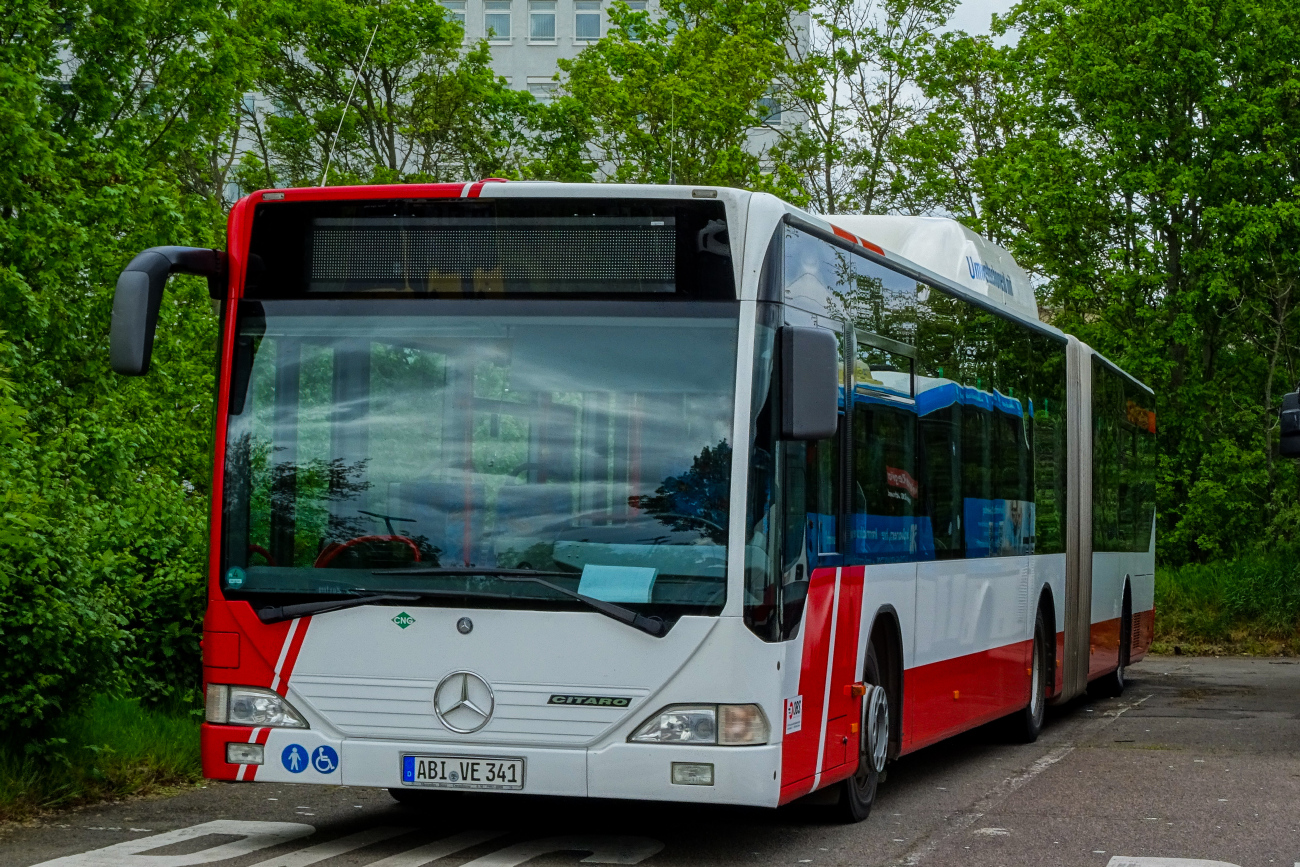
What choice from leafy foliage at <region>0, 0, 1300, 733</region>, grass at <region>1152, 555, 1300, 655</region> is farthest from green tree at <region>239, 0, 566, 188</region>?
grass at <region>1152, 555, 1300, 655</region>

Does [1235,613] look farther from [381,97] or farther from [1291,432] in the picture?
[381,97]

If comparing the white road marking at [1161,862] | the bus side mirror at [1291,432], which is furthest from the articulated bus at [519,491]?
the bus side mirror at [1291,432]

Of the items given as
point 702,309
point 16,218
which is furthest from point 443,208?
point 16,218

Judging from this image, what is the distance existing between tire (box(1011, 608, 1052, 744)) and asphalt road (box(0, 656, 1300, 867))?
1199 millimetres

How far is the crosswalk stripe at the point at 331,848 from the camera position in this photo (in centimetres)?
812

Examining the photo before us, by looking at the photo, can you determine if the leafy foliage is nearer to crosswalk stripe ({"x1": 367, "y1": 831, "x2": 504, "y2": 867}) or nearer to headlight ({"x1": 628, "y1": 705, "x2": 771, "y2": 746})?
crosswalk stripe ({"x1": 367, "y1": 831, "x2": 504, "y2": 867})

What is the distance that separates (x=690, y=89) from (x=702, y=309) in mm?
30032

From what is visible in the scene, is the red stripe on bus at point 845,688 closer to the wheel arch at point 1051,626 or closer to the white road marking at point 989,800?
the white road marking at point 989,800

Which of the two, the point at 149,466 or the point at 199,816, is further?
the point at 149,466

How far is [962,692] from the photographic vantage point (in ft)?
38.6

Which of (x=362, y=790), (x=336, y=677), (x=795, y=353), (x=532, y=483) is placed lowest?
(x=362, y=790)

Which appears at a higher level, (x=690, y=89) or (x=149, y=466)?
(x=690, y=89)

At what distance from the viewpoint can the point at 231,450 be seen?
8336 millimetres

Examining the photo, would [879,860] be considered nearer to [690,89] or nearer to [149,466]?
[149,466]
